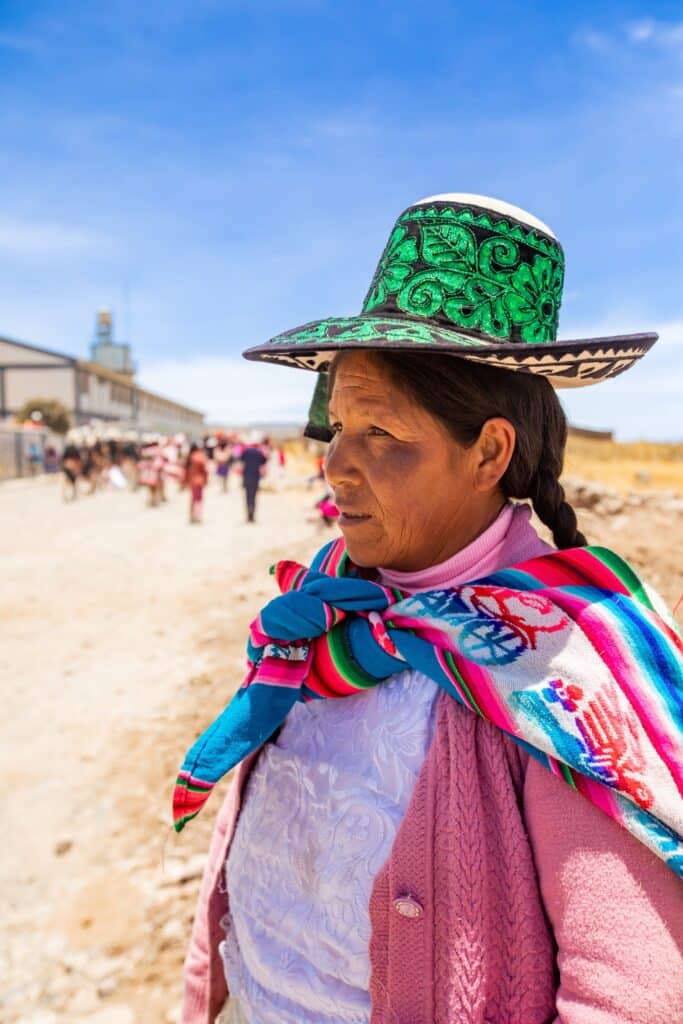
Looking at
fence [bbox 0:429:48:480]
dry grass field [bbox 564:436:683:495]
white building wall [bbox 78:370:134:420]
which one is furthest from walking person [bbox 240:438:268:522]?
white building wall [bbox 78:370:134:420]

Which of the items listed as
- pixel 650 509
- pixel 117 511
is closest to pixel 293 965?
pixel 650 509

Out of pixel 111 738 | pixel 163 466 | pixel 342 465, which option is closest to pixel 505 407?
pixel 342 465

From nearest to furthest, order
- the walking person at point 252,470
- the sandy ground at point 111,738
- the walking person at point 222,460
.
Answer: the sandy ground at point 111,738
the walking person at point 252,470
the walking person at point 222,460

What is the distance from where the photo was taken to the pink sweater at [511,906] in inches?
39.2

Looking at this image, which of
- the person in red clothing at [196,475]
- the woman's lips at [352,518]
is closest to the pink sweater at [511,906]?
the woman's lips at [352,518]

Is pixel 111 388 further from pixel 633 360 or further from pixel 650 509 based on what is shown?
pixel 633 360

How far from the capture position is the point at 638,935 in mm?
990

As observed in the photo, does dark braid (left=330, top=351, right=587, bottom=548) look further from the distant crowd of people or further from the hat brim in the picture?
the distant crowd of people

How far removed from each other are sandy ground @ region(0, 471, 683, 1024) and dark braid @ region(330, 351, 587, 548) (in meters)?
1.36

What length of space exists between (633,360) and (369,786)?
817 mm

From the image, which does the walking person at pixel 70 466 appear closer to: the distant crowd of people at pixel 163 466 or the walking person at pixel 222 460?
the distant crowd of people at pixel 163 466

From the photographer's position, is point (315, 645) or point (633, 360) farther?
point (315, 645)

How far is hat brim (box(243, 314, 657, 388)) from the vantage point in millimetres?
1157

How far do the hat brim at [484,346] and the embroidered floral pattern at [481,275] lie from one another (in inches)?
1.7
